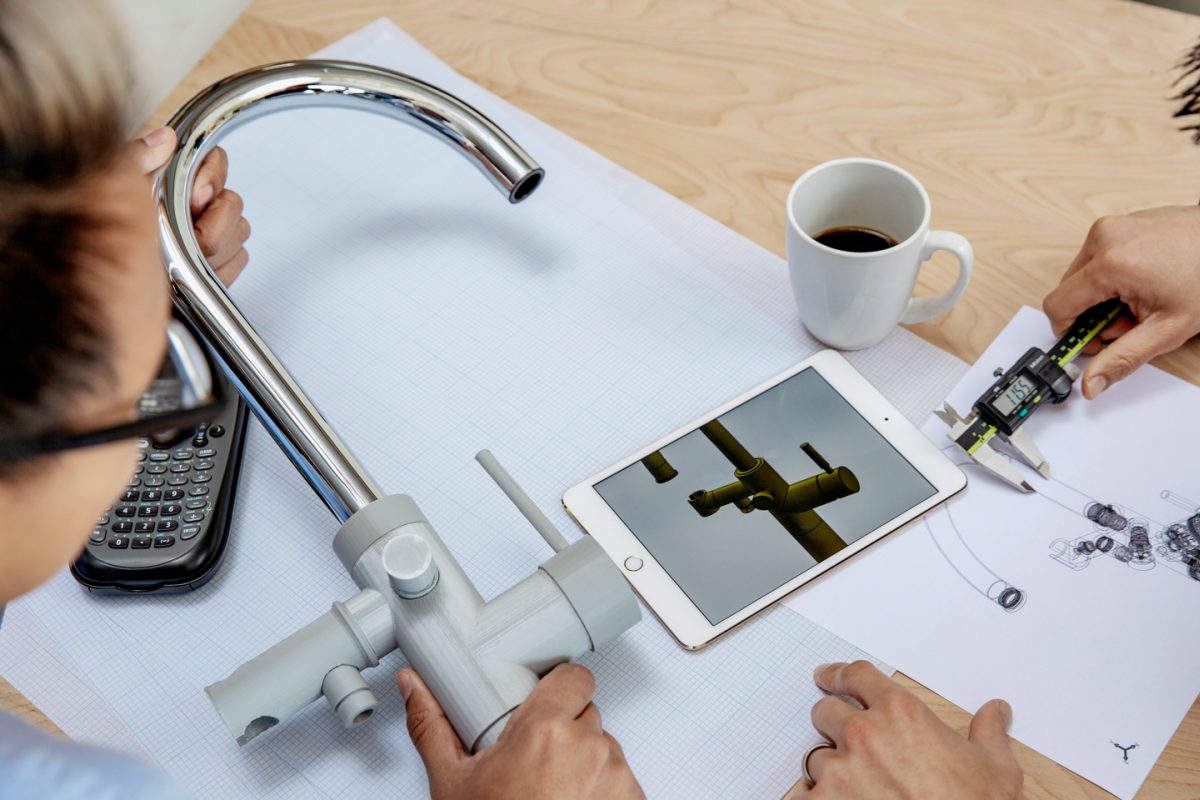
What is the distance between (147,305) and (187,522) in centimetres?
29

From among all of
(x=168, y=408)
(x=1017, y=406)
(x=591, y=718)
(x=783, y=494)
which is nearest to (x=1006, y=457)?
(x=1017, y=406)

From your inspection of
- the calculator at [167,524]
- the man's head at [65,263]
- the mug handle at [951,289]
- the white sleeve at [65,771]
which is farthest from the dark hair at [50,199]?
the mug handle at [951,289]

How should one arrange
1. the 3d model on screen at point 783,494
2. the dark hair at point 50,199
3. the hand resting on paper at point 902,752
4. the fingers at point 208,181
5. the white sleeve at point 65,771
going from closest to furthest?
the dark hair at point 50,199 < the white sleeve at point 65,771 < the hand resting on paper at point 902,752 < the 3d model on screen at point 783,494 < the fingers at point 208,181

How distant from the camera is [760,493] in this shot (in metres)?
0.63

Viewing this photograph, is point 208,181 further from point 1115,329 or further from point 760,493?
point 1115,329

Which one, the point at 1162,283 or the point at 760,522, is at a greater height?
the point at 1162,283

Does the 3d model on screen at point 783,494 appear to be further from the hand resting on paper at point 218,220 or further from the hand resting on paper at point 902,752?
the hand resting on paper at point 218,220

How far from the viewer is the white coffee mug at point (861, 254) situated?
0.63 meters

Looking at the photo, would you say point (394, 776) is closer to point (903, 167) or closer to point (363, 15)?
point (903, 167)

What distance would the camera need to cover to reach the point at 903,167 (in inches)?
30.4

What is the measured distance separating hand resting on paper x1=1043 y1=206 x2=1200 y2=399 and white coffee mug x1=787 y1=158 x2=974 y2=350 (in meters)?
0.08

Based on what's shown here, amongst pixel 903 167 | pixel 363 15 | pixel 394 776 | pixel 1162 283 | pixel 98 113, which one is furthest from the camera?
pixel 363 15

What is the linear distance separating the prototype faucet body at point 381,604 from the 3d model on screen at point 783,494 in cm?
10


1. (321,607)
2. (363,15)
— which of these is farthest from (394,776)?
(363,15)
